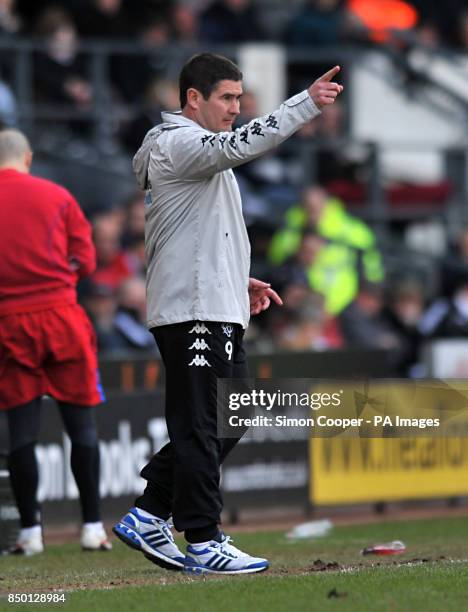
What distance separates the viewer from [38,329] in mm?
9273

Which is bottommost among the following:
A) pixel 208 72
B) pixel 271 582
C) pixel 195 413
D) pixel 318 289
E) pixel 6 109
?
pixel 271 582

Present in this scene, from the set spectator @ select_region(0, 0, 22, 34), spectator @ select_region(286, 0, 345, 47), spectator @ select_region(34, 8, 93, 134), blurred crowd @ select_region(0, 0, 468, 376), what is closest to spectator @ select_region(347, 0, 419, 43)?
blurred crowd @ select_region(0, 0, 468, 376)

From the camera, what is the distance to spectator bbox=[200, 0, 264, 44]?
19.2 m

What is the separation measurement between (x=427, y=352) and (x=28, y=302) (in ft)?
22.7

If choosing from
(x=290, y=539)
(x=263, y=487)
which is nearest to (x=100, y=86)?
(x=263, y=487)

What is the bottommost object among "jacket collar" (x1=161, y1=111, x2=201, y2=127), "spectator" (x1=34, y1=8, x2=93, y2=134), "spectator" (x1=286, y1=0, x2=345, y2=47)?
"jacket collar" (x1=161, y1=111, x2=201, y2=127)

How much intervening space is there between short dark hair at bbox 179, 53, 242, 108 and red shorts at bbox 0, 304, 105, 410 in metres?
2.21

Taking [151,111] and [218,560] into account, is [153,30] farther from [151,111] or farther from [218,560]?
[218,560]

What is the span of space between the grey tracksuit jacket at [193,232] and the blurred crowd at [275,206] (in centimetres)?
576

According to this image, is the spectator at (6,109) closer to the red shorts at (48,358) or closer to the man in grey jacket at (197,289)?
the red shorts at (48,358)

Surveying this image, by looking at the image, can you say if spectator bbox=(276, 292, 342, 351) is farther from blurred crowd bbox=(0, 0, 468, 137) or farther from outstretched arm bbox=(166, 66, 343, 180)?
outstretched arm bbox=(166, 66, 343, 180)

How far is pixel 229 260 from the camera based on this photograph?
754 centimetres

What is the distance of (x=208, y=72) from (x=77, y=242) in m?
2.21

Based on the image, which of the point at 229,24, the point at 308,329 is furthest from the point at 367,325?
the point at 229,24
